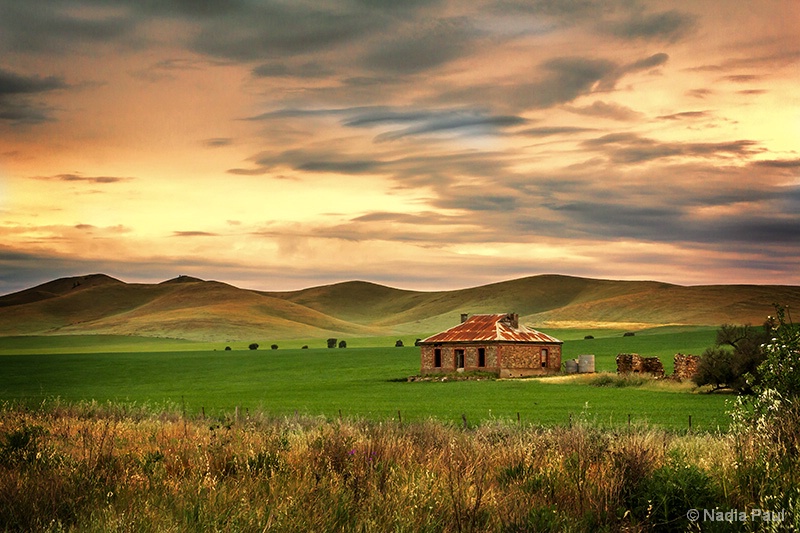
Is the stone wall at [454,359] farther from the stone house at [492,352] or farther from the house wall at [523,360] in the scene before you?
the house wall at [523,360]

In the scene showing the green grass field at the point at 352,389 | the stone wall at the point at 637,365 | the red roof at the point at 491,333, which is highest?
the red roof at the point at 491,333


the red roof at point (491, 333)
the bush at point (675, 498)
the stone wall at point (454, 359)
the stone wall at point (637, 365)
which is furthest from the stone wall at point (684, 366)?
the bush at point (675, 498)

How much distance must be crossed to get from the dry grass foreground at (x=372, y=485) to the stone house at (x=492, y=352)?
55.2 m

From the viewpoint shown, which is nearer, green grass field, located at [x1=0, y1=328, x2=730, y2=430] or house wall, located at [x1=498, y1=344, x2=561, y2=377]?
green grass field, located at [x1=0, y1=328, x2=730, y2=430]

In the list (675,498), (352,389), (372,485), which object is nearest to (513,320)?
(352,389)

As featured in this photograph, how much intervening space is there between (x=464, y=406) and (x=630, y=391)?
547 inches

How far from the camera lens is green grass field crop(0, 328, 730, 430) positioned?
128 ft

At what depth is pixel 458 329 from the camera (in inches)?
2980

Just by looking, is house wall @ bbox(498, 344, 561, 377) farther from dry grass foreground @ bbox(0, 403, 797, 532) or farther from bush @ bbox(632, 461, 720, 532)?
bush @ bbox(632, 461, 720, 532)

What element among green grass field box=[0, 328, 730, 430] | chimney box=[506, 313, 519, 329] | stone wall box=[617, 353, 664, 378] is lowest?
green grass field box=[0, 328, 730, 430]

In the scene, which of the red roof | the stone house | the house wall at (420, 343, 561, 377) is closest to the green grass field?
the house wall at (420, 343, 561, 377)

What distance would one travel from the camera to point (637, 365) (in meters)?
63.1

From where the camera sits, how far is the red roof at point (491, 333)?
7138 centimetres

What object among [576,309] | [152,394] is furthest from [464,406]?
[576,309]
